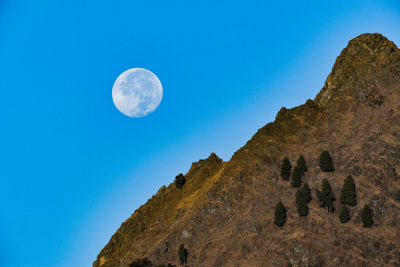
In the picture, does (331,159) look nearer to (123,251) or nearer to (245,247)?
(245,247)

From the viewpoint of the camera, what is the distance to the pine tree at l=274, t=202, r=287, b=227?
326 feet

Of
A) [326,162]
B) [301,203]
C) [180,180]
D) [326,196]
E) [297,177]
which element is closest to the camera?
[301,203]

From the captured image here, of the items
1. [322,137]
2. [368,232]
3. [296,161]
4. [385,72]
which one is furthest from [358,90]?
[368,232]

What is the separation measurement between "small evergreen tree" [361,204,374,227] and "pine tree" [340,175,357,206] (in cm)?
368

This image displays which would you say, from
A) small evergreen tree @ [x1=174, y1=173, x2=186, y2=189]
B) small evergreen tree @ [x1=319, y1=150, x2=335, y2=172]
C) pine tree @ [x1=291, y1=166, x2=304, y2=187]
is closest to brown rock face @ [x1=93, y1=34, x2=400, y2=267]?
small evergreen tree @ [x1=319, y1=150, x2=335, y2=172]

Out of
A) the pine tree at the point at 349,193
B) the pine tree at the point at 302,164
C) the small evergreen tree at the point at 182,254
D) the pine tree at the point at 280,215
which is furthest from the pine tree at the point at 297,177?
the small evergreen tree at the point at 182,254

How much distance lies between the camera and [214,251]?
330 feet

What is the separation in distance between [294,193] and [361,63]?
46541 millimetres

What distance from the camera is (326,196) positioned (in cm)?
10175

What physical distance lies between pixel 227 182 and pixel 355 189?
3109cm

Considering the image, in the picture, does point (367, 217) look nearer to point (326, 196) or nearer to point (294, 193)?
point (326, 196)

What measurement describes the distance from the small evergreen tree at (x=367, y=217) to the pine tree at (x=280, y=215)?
16.8 metres

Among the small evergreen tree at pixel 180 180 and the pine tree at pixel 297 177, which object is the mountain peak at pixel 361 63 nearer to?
the pine tree at pixel 297 177

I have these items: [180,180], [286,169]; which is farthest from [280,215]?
[180,180]
